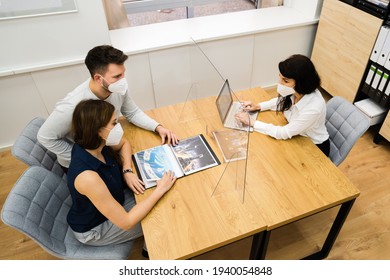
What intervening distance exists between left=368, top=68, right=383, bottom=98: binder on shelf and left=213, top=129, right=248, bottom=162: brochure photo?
63.6 inches

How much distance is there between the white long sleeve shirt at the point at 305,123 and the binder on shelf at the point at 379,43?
1.10 m

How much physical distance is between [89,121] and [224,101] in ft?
2.54

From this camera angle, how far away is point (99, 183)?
4.25 feet

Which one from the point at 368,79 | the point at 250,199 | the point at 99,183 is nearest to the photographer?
the point at 99,183

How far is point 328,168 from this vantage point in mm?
1589

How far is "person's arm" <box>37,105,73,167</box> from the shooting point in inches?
63.1

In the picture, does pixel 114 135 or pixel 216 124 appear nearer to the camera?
pixel 114 135

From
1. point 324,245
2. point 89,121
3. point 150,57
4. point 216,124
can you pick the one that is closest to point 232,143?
point 216,124

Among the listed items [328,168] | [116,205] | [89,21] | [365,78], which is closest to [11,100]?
[89,21]

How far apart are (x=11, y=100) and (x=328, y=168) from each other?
2.50 m

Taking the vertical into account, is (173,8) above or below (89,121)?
below

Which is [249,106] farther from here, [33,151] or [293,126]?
[33,151]

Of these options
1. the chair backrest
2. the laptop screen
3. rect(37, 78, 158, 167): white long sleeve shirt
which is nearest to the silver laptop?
the laptop screen

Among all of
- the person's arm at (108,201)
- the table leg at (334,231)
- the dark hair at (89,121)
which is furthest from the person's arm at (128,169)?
the table leg at (334,231)
